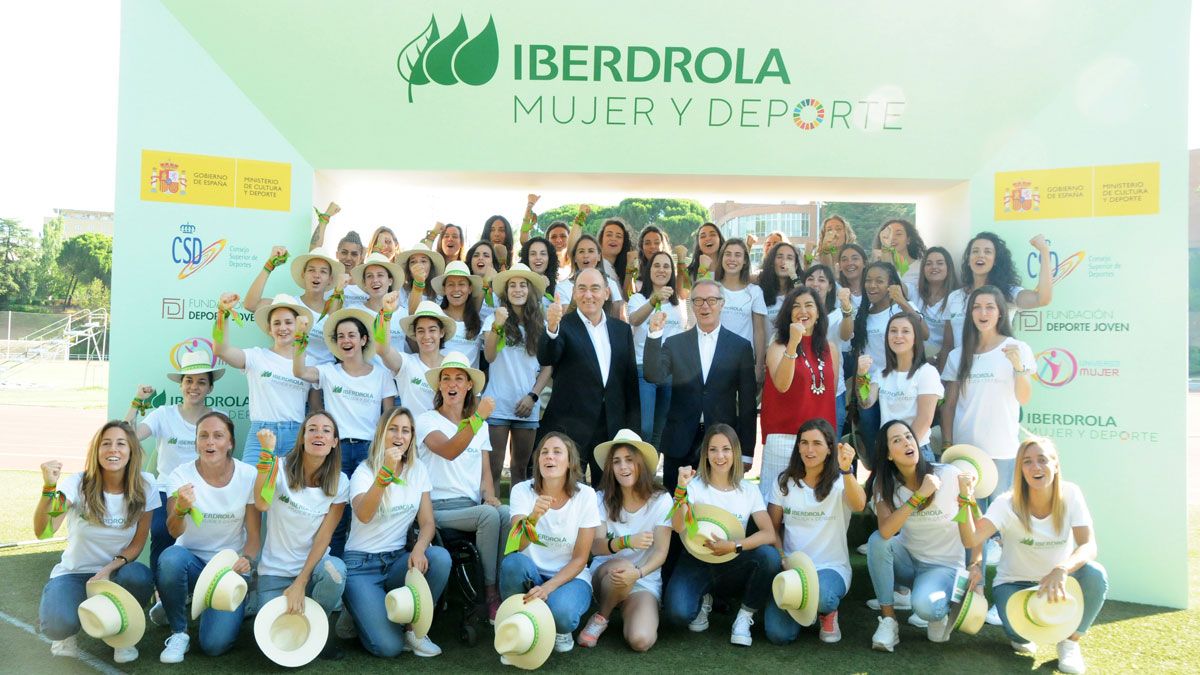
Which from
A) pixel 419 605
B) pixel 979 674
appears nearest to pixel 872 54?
pixel 979 674

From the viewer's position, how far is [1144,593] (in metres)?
5.86

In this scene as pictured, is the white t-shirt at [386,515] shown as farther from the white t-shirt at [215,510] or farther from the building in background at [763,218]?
the building in background at [763,218]

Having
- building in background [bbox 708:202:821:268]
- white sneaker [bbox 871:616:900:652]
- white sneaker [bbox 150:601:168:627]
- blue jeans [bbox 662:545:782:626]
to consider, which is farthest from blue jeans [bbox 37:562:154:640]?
building in background [bbox 708:202:821:268]

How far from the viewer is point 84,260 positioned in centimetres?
5081

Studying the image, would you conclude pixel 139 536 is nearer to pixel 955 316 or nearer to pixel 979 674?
pixel 979 674

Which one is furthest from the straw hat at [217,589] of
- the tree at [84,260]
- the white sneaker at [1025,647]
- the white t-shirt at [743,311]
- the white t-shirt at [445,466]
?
the tree at [84,260]

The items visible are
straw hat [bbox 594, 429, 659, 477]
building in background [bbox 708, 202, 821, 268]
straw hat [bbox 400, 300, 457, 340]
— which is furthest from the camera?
building in background [bbox 708, 202, 821, 268]

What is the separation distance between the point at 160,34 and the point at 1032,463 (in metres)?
6.51

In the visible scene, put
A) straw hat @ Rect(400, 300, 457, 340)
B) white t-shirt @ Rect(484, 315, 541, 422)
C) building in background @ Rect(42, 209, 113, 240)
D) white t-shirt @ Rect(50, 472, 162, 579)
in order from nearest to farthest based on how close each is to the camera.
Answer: white t-shirt @ Rect(50, 472, 162, 579) → straw hat @ Rect(400, 300, 457, 340) → white t-shirt @ Rect(484, 315, 541, 422) → building in background @ Rect(42, 209, 113, 240)

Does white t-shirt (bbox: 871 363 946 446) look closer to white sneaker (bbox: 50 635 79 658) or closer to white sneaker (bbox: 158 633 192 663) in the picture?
white sneaker (bbox: 158 633 192 663)

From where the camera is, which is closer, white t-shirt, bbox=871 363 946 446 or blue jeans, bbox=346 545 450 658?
blue jeans, bbox=346 545 450 658

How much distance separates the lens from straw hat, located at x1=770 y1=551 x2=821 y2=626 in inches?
176

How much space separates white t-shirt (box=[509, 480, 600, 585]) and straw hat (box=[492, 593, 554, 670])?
0.43 meters

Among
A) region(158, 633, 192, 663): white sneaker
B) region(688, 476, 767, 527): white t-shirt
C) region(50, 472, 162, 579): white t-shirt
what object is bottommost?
region(158, 633, 192, 663): white sneaker
